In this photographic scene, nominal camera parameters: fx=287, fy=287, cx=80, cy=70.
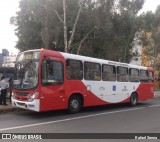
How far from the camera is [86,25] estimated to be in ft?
78.1

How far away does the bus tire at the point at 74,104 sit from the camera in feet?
43.7

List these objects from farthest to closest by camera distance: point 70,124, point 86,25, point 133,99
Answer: point 86,25 → point 133,99 → point 70,124

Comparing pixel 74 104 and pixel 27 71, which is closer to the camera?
pixel 27 71

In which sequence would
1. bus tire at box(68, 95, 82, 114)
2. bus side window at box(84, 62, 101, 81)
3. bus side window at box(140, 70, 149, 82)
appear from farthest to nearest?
1. bus side window at box(140, 70, 149, 82)
2. bus side window at box(84, 62, 101, 81)
3. bus tire at box(68, 95, 82, 114)

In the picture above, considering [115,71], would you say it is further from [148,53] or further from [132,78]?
[148,53]

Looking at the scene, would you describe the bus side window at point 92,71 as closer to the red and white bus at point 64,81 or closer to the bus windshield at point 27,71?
the red and white bus at point 64,81

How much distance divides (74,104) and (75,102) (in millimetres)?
114

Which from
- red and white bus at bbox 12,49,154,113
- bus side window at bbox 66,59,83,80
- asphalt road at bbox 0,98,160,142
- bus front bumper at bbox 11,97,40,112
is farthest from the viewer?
bus side window at bbox 66,59,83,80

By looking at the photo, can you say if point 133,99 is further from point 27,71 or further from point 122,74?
point 27,71

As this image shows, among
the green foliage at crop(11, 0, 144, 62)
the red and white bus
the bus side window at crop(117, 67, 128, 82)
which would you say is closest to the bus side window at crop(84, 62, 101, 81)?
the red and white bus

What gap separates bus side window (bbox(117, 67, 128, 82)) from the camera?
16545 mm

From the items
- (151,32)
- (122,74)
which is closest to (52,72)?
(122,74)

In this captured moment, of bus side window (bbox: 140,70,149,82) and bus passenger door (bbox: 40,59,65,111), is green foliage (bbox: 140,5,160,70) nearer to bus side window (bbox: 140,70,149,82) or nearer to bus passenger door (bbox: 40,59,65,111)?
bus side window (bbox: 140,70,149,82)

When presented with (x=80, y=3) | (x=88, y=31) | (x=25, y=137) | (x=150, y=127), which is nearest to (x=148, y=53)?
(x=88, y=31)
